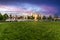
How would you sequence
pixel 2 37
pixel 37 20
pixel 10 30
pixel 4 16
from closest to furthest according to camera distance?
pixel 2 37 → pixel 10 30 → pixel 37 20 → pixel 4 16

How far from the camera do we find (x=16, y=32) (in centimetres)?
2430

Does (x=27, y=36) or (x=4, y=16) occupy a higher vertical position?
(x=4, y=16)

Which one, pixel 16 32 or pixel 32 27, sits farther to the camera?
pixel 32 27

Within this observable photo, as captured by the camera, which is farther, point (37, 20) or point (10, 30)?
point (37, 20)

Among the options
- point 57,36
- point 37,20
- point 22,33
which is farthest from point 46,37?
point 37,20

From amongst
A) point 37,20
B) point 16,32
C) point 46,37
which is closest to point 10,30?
point 16,32

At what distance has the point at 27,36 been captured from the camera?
23297 millimetres

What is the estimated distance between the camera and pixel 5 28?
84.2 ft

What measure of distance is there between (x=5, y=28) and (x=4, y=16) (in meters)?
10.6

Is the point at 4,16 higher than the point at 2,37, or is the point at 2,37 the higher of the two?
the point at 4,16

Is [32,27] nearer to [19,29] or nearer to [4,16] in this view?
[19,29]

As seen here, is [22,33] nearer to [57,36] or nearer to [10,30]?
[10,30]

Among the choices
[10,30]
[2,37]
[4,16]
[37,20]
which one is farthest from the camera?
[4,16]

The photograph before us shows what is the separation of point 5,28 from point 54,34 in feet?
23.0
